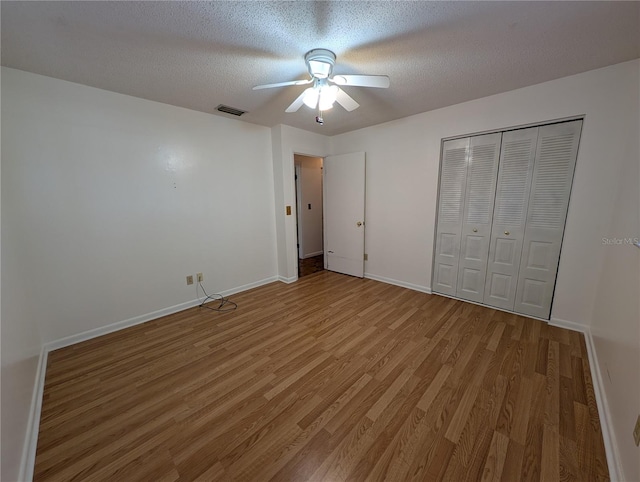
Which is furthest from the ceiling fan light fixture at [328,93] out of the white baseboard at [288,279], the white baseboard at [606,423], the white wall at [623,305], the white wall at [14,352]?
the white baseboard at [606,423]

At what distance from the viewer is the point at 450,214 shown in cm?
301

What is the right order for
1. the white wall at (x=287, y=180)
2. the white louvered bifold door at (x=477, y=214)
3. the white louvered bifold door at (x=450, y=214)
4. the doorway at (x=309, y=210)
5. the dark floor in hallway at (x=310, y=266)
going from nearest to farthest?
the white louvered bifold door at (x=477, y=214), the white louvered bifold door at (x=450, y=214), the white wall at (x=287, y=180), the dark floor in hallway at (x=310, y=266), the doorway at (x=309, y=210)

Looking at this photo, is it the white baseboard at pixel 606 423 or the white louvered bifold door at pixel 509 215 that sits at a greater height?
the white louvered bifold door at pixel 509 215

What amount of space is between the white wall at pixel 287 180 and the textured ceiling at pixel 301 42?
1.14m

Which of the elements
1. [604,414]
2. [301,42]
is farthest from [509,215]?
[301,42]

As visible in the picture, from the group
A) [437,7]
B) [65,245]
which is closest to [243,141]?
[65,245]

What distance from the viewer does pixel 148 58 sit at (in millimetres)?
1791

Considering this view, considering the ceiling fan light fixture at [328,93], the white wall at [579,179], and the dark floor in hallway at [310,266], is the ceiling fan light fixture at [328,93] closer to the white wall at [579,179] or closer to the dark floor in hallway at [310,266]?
the white wall at [579,179]

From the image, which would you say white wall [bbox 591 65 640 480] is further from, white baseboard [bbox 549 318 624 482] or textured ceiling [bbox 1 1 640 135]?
textured ceiling [bbox 1 1 640 135]

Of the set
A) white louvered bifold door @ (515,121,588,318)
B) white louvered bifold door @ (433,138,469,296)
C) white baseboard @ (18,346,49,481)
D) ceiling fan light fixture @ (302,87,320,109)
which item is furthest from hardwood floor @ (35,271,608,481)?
ceiling fan light fixture @ (302,87,320,109)

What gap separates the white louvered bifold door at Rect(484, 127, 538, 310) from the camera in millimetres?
2467

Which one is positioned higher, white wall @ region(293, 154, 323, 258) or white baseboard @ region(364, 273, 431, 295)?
white wall @ region(293, 154, 323, 258)

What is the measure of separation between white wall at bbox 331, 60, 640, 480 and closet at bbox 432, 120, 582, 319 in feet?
0.32

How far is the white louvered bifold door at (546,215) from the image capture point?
2.26 metres
